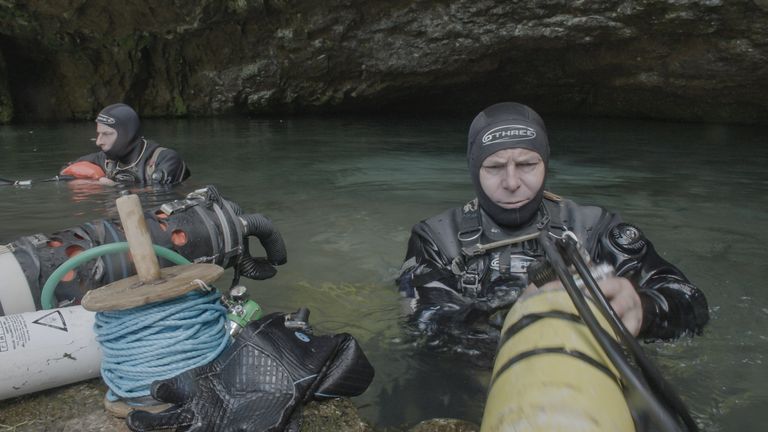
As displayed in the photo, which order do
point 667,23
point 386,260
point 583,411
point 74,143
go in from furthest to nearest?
point 74,143 < point 667,23 < point 386,260 < point 583,411

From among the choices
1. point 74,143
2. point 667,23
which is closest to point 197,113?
point 74,143

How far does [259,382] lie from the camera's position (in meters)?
1.70

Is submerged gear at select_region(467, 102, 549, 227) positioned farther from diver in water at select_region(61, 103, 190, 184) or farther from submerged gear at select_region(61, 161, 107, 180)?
submerged gear at select_region(61, 161, 107, 180)

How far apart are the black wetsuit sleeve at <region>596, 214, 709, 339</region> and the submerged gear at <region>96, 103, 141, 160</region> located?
454cm

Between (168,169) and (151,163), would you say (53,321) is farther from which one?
(151,163)

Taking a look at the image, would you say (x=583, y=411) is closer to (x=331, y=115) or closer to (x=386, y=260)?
(x=386, y=260)

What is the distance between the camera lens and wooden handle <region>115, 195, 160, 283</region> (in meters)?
1.79

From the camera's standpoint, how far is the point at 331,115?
1540cm

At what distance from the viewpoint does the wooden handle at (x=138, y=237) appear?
A: 5.88 ft

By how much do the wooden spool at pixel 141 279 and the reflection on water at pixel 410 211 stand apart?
93 centimetres

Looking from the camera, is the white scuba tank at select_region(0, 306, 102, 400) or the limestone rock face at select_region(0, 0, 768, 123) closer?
the white scuba tank at select_region(0, 306, 102, 400)

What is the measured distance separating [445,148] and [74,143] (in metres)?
6.25

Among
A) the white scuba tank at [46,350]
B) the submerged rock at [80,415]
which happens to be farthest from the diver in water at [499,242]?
the white scuba tank at [46,350]

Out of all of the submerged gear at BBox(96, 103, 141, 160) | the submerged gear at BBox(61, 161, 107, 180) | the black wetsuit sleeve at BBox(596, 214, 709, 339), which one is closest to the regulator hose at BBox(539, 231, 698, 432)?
the black wetsuit sleeve at BBox(596, 214, 709, 339)
